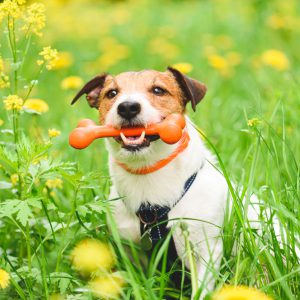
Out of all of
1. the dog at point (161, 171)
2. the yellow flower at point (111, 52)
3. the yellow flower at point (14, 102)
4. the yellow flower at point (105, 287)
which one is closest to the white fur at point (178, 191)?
the dog at point (161, 171)

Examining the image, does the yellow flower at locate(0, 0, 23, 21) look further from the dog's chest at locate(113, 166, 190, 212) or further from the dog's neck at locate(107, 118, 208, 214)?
the dog's chest at locate(113, 166, 190, 212)

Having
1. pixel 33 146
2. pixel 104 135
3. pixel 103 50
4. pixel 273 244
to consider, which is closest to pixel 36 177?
pixel 33 146

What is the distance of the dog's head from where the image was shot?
10.5 ft

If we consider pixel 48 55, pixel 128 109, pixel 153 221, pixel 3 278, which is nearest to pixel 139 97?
pixel 128 109

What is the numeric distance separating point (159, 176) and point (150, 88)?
0.50 m

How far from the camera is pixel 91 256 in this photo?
291 cm

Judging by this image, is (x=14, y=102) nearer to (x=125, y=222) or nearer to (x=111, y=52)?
(x=125, y=222)

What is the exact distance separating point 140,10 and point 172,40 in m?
1.77

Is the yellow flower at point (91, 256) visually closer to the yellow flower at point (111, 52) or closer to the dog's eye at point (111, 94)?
the dog's eye at point (111, 94)

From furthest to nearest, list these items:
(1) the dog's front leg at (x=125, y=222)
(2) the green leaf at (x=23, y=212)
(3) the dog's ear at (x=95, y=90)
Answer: (3) the dog's ear at (x=95, y=90), (1) the dog's front leg at (x=125, y=222), (2) the green leaf at (x=23, y=212)

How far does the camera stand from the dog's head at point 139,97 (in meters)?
3.20

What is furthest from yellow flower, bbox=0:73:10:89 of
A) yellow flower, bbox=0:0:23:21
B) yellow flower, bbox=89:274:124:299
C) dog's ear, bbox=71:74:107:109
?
yellow flower, bbox=89:274:124:299

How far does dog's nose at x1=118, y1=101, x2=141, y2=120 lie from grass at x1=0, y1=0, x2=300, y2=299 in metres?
0.36

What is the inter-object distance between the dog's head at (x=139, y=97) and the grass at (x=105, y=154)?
31 centimetres
